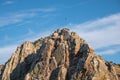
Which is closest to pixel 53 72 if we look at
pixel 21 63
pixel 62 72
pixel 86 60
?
pixel 62 72

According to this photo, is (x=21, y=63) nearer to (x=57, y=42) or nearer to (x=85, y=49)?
(x=57, y=42)

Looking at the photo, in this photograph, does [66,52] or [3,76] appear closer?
[66,52]

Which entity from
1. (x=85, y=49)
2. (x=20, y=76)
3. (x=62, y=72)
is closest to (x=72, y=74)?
(x=62, y=72)

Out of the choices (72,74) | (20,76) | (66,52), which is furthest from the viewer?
(20,76)

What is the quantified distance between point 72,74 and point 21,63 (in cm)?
2918

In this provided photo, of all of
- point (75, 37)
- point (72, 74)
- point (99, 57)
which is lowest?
point (72, 74)

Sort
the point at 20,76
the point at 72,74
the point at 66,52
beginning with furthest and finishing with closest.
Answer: the point at 20,76 < the point at 66,52 < the point at 72,74

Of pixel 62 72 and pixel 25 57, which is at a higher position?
pixel 25 57

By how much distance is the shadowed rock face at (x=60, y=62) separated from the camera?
376 feet

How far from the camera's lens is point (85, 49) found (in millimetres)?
122562

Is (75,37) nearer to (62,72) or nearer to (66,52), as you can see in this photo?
(66,52)

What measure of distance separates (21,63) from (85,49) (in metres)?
28.3

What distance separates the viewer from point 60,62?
122125 mm

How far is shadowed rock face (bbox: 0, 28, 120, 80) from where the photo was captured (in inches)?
4515
